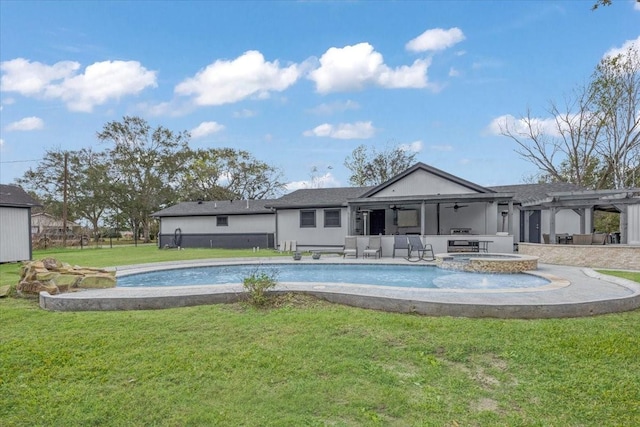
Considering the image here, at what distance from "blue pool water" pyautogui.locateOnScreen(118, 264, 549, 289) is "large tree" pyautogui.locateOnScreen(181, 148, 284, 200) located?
92.0ft

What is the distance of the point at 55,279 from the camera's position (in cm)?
799

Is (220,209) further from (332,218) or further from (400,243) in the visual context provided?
(400,243)

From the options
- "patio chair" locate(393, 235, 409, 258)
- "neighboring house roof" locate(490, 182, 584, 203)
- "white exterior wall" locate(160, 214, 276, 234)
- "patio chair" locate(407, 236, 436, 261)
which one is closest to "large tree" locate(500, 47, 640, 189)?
"neighboring house roof" locate(490, 182, 584, 203)

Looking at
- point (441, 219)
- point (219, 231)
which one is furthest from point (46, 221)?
point (441, 219)

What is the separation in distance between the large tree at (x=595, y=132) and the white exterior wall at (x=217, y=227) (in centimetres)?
2032

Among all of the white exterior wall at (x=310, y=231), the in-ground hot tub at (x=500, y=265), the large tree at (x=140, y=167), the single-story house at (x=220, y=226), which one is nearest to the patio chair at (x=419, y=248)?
the in-ground hot tub at (x=500, y=265)

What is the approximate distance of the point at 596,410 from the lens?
3.20 m

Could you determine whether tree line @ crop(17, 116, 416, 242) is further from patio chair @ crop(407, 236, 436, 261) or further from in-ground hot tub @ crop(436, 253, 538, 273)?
in-ground hot tub @ crop(436, 253, 538, 273)

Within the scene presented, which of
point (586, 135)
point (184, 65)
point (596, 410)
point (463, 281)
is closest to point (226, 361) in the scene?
point (596, 410)

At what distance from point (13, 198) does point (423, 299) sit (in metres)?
19.2

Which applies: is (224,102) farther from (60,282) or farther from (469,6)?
(60,282)

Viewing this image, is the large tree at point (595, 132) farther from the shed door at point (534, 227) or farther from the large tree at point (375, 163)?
the shed door at point (534, 227)

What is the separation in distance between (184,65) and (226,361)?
18.2 metres

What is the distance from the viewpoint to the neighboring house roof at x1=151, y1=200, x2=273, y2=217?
24005 mm
